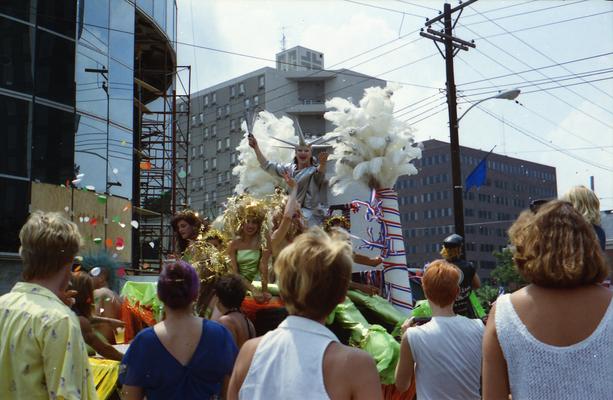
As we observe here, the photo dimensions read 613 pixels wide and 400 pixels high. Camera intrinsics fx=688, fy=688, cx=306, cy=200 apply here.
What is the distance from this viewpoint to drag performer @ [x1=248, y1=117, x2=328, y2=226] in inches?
324

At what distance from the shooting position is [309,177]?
27.1ft

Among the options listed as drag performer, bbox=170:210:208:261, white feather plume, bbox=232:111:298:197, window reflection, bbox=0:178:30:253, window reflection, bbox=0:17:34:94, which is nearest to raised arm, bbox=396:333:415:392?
drag performer, bbox=170:210:208:261

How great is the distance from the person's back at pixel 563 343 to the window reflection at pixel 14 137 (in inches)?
577

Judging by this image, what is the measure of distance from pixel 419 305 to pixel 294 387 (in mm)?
4420

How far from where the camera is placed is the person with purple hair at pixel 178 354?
3396 mm

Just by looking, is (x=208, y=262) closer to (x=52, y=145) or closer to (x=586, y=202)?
(x=586, y=202)

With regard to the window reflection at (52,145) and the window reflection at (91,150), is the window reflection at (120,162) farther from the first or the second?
the window reflection at (52,145)

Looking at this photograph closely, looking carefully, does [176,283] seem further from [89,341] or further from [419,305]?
[419,305]

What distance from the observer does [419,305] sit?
6.54 metres

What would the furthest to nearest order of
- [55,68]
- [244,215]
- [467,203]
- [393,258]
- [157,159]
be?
[467,203]
[157,159]
[55,68]
[393,258]
[244,215]

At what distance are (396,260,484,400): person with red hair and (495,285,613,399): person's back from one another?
4.51ft

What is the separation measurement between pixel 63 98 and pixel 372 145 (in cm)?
1087

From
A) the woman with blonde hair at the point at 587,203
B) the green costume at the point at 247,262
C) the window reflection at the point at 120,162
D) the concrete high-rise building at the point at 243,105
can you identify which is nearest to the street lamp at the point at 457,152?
the window reflection at the point at 120,162

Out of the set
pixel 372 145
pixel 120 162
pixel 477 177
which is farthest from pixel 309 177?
pixel 477 177
